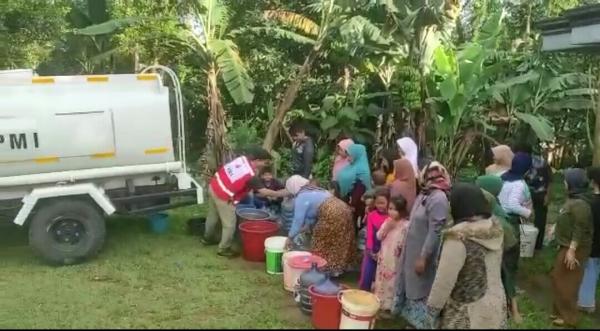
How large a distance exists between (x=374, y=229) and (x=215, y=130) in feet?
16.7

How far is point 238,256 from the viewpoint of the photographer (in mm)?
7047

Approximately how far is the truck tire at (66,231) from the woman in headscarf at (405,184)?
3473mm

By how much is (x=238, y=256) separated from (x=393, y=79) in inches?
185

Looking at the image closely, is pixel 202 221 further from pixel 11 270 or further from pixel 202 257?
pixel 11 270

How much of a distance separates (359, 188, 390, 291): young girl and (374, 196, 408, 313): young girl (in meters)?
0.20

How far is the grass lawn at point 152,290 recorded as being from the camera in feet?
16.4

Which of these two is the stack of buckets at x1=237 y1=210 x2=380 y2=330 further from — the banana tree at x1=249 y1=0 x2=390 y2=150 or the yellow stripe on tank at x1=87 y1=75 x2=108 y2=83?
the banana tree at x1=249 y1=0 x2=390 y2=150

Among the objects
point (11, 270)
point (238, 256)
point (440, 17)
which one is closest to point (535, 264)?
point (238, 256)

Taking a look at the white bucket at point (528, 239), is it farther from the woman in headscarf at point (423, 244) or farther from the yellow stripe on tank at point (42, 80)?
the yellow stripe on tank at point (42, 80)

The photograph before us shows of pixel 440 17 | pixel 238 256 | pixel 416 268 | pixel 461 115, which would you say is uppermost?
pixel 440 17

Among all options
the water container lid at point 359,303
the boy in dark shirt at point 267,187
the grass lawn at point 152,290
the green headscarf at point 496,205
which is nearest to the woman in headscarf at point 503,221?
the green headscarf at point 496,205

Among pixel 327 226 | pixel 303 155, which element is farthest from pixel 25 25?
pixel 327 226

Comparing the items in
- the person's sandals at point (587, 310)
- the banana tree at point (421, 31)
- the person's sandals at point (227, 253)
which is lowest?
the person's sandals at point (587, 310)

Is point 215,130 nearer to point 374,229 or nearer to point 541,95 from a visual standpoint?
point 374,229
